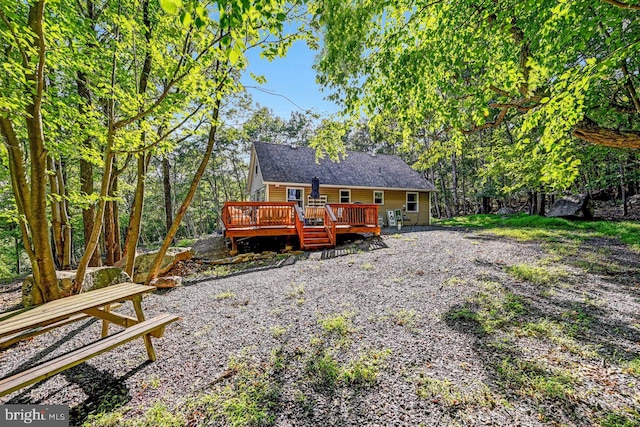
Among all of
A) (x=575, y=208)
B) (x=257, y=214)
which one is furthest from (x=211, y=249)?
(x=575, y=208)

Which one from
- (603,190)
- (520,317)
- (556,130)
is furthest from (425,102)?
(603,190)

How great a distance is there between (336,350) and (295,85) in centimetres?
769

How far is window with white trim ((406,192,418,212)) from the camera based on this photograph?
1757cm

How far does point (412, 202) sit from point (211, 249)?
45.5 feet

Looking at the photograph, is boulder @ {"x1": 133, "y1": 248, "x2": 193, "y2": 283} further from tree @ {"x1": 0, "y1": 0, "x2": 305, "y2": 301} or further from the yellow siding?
the yellow siding

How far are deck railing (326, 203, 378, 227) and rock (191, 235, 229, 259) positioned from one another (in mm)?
4271

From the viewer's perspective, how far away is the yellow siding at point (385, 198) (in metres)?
14.0

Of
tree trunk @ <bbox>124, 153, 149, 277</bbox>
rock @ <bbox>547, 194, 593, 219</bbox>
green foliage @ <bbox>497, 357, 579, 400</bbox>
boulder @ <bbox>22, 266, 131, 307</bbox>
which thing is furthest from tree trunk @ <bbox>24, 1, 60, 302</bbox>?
rock @ <bbox>547, 194, 593, 219</bbox>

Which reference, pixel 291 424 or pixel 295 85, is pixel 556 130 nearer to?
pixel 291 424

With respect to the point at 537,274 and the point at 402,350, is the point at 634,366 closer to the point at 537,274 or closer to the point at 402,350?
the point at 402,350

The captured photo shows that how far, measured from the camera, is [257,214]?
8844 millimetres

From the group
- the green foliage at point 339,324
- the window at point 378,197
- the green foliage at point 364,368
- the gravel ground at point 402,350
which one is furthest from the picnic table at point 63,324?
the window at point 378,197

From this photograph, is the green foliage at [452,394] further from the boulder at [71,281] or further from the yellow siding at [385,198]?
the yellow siding at [385,198]

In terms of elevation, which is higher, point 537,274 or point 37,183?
point 37,183
